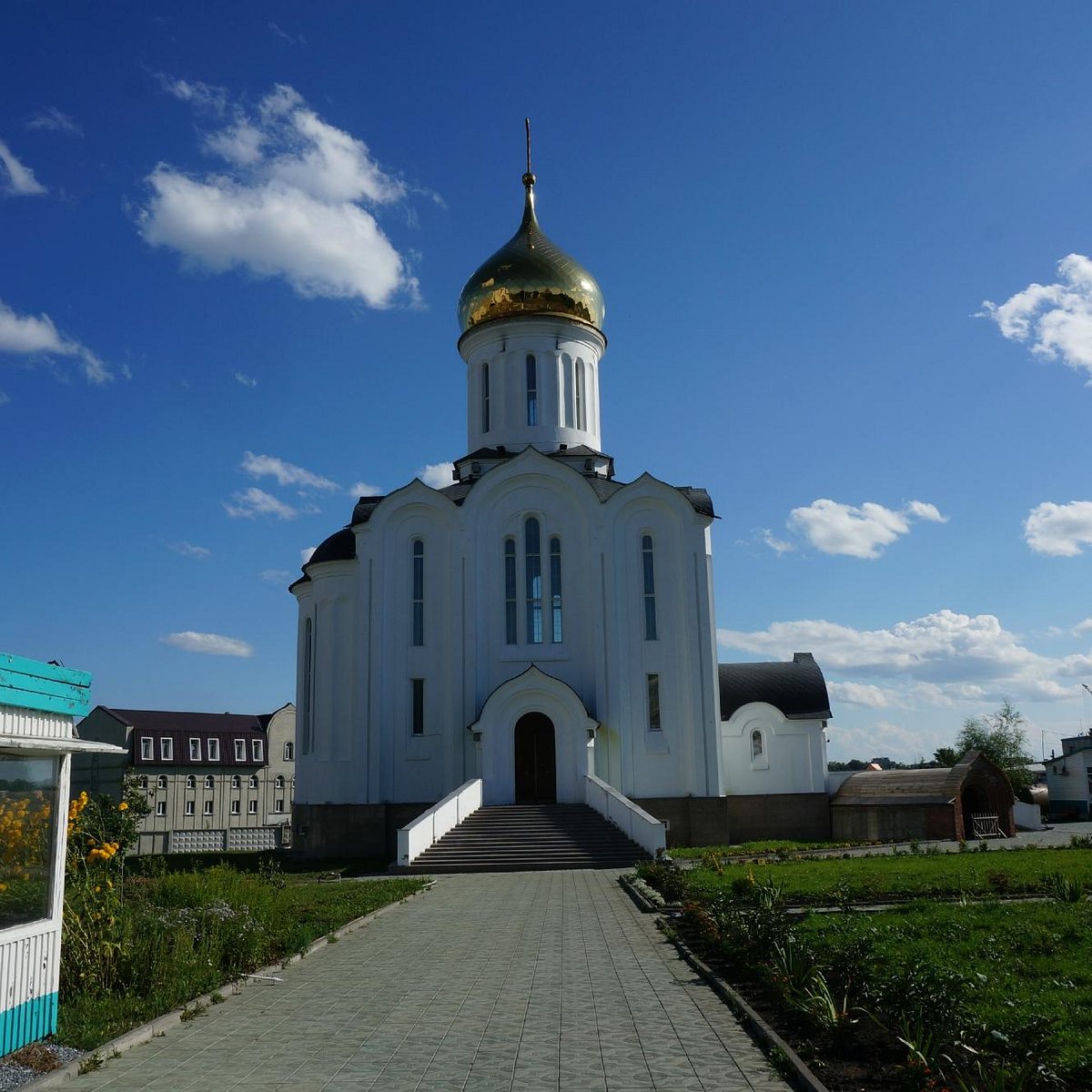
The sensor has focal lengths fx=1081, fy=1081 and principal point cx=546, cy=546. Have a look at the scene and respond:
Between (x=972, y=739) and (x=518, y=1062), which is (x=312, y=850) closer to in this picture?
(x=518, y=1062)

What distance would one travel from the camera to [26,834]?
22.2ft

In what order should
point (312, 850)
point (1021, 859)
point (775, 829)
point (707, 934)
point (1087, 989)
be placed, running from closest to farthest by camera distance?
point (1087, 989), point (707, 934), point (1021, 859), point (312, 850), point (775, 829)

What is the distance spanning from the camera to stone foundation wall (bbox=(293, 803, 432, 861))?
25.5 m

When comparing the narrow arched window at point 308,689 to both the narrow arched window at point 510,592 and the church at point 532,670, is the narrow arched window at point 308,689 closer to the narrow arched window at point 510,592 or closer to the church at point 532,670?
the church at point 532,670

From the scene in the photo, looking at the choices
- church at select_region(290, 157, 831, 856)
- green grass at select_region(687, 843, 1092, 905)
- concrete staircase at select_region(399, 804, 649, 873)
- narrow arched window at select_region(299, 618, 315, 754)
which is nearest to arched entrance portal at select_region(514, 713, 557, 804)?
church at select_region(290, 157, 831, 856)

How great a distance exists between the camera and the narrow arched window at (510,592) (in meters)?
26.4

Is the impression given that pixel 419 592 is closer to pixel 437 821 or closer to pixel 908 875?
pixel 437 821

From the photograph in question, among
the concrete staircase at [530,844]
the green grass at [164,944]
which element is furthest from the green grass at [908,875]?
the green grass at [164,944]

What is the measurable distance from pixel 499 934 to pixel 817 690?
64.3 feet

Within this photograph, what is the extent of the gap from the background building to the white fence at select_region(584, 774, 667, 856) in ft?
78.4

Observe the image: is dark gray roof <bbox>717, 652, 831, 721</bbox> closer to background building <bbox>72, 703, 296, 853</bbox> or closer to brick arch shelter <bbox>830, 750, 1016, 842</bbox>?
brick arch shelter <bbox>830, 750, 1016, 842</bbox>

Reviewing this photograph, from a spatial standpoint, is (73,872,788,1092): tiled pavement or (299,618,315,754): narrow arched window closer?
(73,872,788,1092): tiled pavement

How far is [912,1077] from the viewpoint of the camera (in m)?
5.56

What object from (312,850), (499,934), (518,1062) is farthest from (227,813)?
(518,1062)
